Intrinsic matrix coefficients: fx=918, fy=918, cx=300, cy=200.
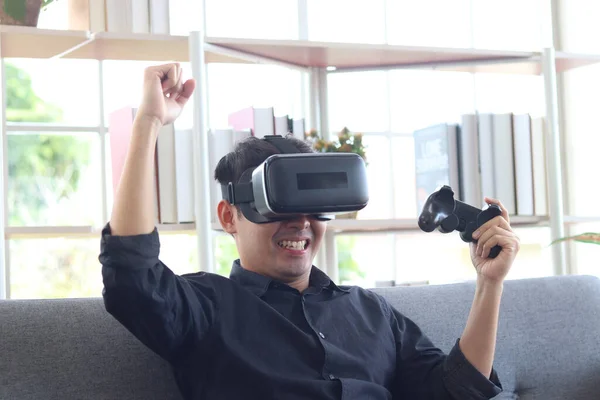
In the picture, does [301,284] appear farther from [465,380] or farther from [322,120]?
[322,120]

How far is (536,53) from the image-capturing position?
2686 mm

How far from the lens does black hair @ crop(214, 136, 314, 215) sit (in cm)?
155

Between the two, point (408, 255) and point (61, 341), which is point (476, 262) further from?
point (408, 255)

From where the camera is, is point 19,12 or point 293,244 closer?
point 293,244

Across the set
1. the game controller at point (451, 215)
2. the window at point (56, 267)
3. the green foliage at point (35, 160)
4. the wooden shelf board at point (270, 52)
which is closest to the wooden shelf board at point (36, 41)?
the wooden shelf board at point (270, 52)

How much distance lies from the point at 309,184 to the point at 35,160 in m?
11.2

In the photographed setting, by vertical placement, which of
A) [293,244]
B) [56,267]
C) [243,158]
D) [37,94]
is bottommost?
[56,267]

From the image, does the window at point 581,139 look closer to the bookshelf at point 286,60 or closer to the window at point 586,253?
the window at point 586,253

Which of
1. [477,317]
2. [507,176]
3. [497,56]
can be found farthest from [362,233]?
[477,317]

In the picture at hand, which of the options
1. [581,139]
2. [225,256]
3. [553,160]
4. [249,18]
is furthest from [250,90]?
[225,256]

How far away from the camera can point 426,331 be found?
1724 mm

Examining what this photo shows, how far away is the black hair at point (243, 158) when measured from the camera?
1.55m

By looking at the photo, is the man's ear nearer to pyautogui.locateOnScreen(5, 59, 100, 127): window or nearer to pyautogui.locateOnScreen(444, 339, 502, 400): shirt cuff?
pyautogui.locateOnScreen(444, 339, 502, 400): shirt cuff

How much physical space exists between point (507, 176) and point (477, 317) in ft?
4.03
